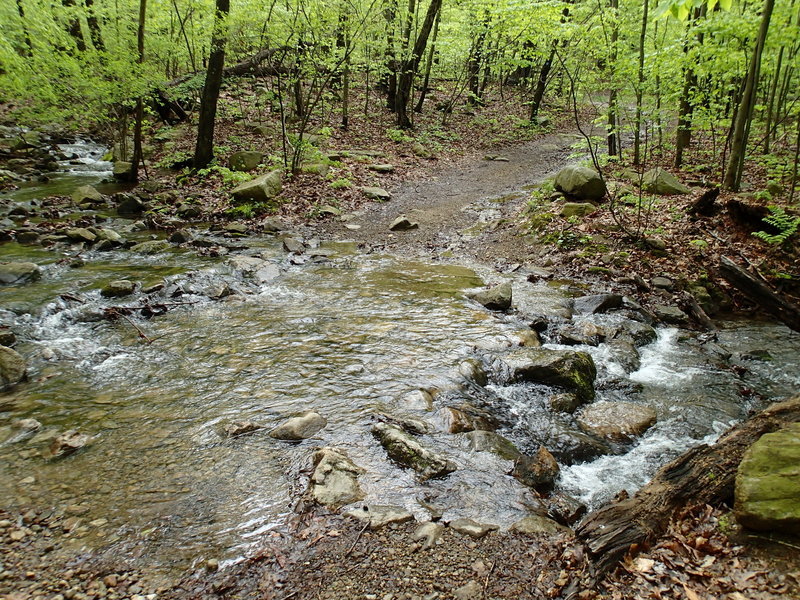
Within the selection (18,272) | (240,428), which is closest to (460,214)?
(240,428)

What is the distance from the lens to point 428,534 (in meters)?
3.21

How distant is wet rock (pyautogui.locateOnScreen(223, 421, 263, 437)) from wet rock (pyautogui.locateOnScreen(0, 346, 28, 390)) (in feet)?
8.77

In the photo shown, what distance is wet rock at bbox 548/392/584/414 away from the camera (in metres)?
4.89

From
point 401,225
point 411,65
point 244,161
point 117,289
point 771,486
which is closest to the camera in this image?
point 771,486

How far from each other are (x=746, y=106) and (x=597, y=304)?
17.2 feet

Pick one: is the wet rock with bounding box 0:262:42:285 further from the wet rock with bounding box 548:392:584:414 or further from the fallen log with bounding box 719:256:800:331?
the fallen log with bounding box 719:256:800:331

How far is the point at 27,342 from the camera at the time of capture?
5.84 meters

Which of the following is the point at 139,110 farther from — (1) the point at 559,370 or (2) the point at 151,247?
(1) the point at 559,370

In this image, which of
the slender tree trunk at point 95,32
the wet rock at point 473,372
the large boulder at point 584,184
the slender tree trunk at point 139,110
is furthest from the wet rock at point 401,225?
the slender tree trunk at point 95,32

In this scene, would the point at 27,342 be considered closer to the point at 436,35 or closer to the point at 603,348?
the point at 603,348

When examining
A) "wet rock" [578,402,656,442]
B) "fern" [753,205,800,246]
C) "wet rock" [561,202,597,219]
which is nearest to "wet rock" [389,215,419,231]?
"wet rock" [561,202,597,219]

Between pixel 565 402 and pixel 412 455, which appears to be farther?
pixel 565 402

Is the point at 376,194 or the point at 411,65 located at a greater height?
the point at 411,65

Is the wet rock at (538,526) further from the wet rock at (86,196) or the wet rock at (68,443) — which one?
the wet rock at (86,196)
